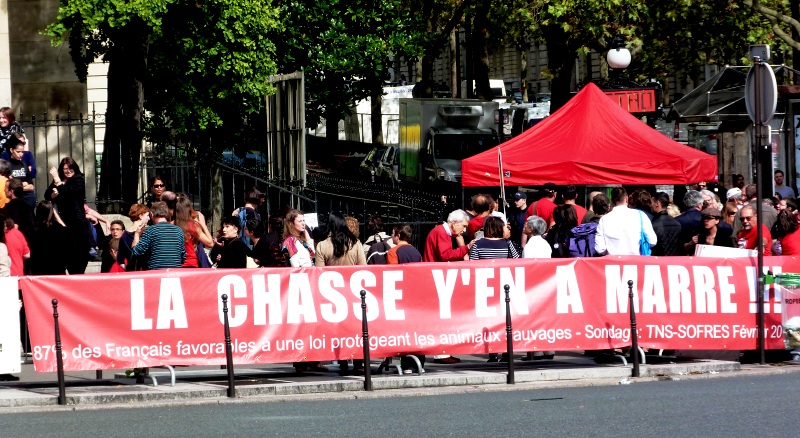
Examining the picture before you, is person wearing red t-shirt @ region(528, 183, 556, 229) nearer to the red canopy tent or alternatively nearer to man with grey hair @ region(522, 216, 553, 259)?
the red canopy tent

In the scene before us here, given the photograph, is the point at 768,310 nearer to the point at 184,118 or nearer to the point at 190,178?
the point at 190,178

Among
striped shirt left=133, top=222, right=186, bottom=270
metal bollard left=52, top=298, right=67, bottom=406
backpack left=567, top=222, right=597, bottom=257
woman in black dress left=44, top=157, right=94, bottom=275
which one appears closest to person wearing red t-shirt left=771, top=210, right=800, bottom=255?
backpack left=567, top=222, right=597, bottom=257

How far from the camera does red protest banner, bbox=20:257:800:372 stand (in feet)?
43.4

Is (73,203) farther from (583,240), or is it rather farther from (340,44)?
(340,44)

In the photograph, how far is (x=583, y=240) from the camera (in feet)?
51.5

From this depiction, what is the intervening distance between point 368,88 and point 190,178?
14.3m

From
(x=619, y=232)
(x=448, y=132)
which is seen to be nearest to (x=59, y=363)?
(x=619, y=232)

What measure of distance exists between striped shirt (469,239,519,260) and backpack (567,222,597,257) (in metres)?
0.95

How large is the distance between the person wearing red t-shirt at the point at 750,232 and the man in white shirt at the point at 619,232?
1251 millimetres

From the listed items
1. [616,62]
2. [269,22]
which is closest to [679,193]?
[616,62]

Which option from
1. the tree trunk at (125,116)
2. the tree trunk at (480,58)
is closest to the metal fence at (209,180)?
the tree trunk at (125,116)

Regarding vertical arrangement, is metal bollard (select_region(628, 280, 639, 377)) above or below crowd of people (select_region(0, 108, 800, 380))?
below

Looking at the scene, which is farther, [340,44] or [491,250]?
[340,44]

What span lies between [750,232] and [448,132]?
70.4 ft
